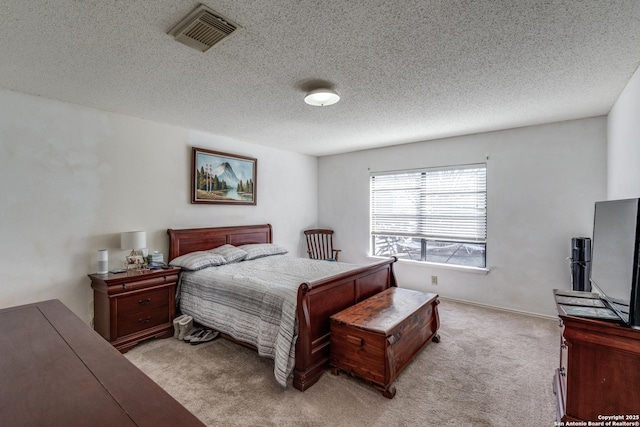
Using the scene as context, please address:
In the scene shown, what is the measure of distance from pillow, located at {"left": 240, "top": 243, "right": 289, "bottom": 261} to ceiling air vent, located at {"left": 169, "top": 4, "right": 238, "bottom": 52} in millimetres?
2708

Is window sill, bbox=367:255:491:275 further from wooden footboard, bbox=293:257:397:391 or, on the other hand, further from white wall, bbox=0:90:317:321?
white wall, bbox=0:90:317:321

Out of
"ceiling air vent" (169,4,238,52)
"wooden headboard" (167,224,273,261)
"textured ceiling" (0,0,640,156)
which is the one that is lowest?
"wooden headboard" (167,224,273,261)

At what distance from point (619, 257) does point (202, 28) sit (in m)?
2.76

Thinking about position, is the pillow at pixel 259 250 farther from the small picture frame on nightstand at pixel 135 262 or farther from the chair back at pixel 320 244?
the small picture frame on nightstand at pixel 135 262

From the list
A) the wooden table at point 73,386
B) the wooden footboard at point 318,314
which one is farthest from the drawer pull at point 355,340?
the wooden table at point 73,386

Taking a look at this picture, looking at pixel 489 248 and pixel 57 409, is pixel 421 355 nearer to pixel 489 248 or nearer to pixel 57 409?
pixel 489 248

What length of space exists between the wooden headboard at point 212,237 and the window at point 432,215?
6.54 ft

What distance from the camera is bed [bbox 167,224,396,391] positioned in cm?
234

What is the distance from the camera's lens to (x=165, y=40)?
193cm

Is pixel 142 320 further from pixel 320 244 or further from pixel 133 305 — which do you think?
pixel 320 244

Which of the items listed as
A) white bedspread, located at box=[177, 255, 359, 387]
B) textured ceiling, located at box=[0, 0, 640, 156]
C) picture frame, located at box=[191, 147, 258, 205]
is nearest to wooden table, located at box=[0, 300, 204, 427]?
white bedspread, located at box=[177, 255, 359, 387]

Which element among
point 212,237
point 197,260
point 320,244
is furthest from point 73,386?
point 320,244

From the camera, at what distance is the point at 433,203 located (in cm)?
467

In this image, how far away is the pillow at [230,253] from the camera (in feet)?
12.5
